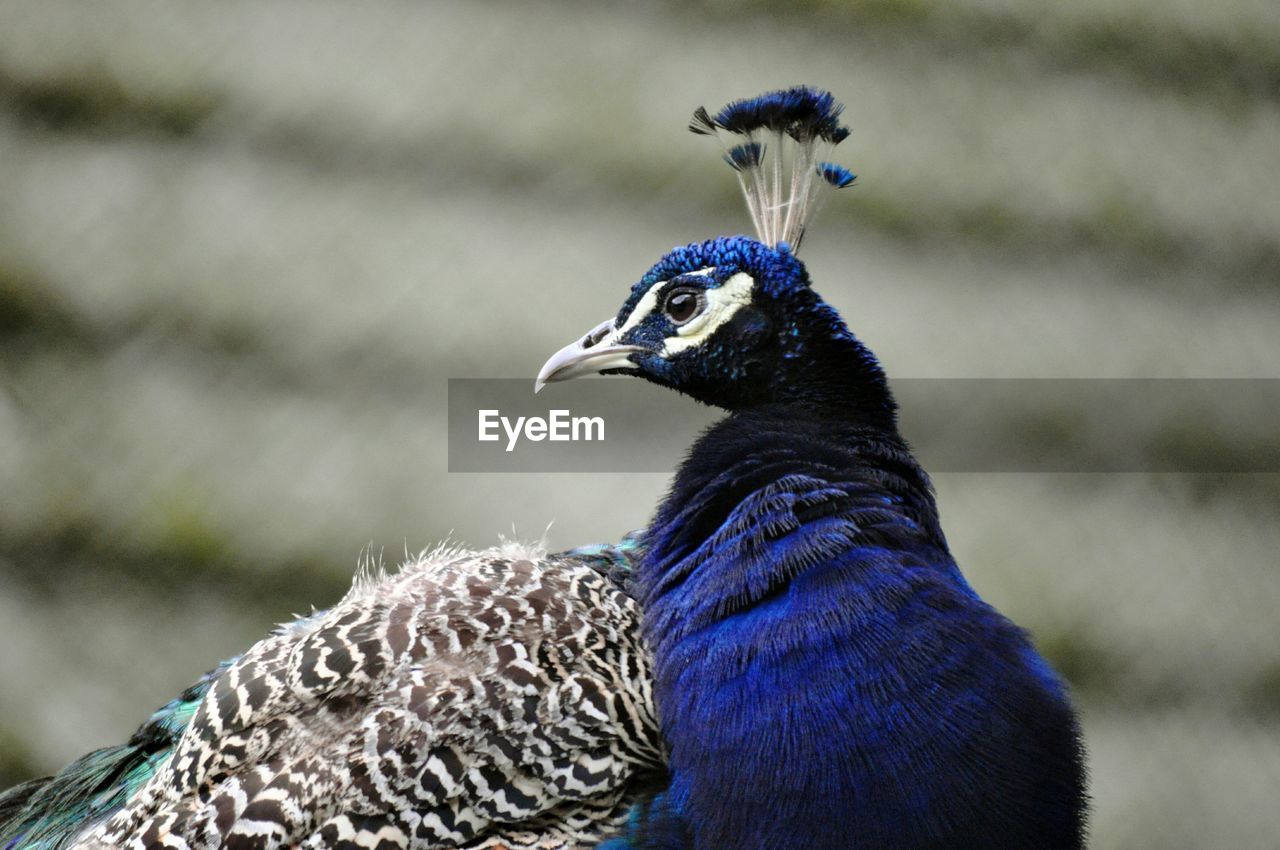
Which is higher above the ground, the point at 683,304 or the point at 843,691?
the point at 683,304

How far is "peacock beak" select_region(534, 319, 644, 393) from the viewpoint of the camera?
140 cm

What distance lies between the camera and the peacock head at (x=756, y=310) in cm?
130

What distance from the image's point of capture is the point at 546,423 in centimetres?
189

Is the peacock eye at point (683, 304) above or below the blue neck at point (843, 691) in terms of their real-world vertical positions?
above

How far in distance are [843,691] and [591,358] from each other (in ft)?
1.79

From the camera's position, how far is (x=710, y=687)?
1102 millimetres

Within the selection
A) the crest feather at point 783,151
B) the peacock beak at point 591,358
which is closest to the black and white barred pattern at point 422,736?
the peacock beak at point 591,358

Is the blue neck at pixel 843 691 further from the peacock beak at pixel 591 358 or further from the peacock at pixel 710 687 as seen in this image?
the peacock beak at pixel 591 358

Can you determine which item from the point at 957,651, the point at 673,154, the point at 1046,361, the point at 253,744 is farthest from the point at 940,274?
the point at 253,744

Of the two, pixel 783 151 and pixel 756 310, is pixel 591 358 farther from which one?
pixel 783 151

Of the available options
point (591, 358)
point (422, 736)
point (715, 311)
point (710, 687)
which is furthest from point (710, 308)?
point (422, 736)

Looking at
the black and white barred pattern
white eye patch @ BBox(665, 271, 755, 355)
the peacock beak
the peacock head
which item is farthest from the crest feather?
the black and white barred pattern

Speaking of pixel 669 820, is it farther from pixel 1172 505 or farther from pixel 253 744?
pixel 1172 505

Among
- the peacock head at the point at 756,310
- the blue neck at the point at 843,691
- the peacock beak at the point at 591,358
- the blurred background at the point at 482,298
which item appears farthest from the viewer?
the blurred background at the point at 482,298
